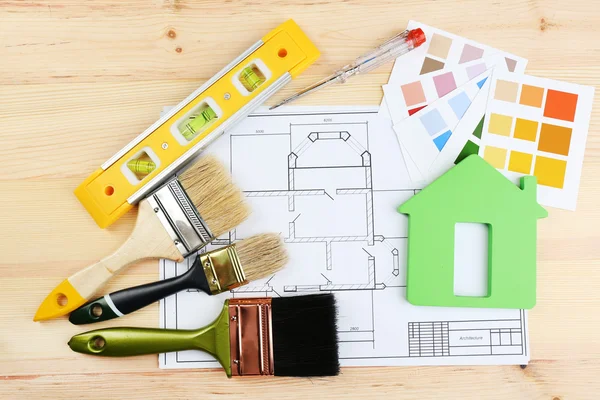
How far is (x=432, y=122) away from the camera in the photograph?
0.91m

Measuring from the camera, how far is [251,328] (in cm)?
85

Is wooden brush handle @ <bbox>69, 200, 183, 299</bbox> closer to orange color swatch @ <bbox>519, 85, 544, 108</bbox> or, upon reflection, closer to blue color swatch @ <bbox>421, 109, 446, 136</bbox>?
blue color swatch @ <bbox>421, 109, 446, 136</bbox>

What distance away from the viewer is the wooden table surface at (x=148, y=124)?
0.89 m

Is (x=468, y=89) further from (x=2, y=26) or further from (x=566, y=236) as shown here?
(x=2, y=26)

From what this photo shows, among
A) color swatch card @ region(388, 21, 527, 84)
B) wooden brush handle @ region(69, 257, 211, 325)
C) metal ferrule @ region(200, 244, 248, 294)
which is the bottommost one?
wooden brush handle @ region(69, 257, 211, 325)

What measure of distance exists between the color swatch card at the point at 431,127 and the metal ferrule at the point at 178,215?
1.20ft

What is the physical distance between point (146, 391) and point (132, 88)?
0.51 meters

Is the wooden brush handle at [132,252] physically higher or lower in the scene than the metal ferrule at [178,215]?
lower

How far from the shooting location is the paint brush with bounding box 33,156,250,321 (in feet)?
2.83

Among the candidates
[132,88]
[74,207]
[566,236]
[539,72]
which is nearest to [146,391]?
[74,207]

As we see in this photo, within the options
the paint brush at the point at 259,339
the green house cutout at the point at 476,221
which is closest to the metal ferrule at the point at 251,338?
the paint brush at the point at 259,339

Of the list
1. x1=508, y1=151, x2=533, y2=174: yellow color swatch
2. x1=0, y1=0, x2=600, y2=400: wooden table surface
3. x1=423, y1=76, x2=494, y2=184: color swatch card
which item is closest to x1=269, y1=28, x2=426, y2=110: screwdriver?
x1=0, y1=0, x2=600, y2=400: wooden table surface

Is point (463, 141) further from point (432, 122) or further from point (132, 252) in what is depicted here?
point (132, 252)

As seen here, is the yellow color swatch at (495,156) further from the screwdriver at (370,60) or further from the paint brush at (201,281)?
the paint brush at (201,281)
